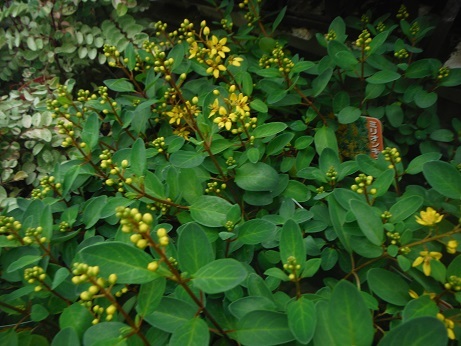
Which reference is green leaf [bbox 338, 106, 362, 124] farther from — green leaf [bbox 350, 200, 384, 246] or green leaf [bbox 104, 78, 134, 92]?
green leaf [bbox 104, 78, 134, 92]

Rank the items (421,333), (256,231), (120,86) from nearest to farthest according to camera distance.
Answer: (421,333) → (256,231) → (120,86)

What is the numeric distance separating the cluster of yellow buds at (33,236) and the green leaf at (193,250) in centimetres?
43

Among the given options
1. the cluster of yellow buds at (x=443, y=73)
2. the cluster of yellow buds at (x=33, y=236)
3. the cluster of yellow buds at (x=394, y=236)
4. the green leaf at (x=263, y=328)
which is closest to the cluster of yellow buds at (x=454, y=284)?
the cluster of yellow buds at (x=394, y=236)

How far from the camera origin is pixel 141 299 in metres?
0.67

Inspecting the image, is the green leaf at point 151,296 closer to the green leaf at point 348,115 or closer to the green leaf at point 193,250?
the green leaf at point 193,250

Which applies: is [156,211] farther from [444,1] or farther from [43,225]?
[444,1]

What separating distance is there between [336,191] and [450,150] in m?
0.61

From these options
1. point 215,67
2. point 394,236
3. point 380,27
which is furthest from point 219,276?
point 380,27

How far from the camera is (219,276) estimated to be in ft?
2.02

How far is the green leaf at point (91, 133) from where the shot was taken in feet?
3.40

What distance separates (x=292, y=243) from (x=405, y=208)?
0.97ft

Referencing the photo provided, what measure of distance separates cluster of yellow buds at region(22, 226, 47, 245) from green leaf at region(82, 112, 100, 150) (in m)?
0.28

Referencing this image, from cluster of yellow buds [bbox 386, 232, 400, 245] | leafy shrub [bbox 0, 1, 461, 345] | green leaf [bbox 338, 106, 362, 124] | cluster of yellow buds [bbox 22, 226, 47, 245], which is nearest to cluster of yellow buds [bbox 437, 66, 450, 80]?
leafy shrub [bbox 0, 1, 461, 345]

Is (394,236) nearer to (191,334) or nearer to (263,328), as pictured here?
(263,328)
